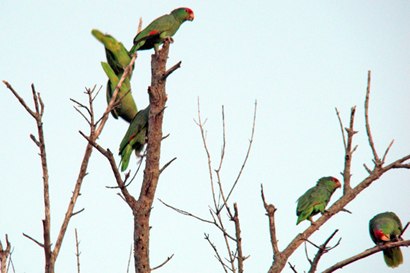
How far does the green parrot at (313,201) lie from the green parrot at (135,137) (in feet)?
7.05

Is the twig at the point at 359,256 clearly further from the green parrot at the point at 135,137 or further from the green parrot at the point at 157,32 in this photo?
the green parrot at the point at 157,32

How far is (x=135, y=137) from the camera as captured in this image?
16.8 feet

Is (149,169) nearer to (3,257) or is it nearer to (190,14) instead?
(3,257)

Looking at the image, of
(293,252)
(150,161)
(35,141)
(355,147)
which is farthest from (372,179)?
(35,141)

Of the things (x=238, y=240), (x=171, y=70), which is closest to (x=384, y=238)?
(x=238, y=240)

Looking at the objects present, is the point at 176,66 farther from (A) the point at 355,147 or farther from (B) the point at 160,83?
(A) the point at 355,147

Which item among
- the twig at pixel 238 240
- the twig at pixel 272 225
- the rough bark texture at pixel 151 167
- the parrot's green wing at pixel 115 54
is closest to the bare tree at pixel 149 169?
the rough bark texture at pixel 151 167

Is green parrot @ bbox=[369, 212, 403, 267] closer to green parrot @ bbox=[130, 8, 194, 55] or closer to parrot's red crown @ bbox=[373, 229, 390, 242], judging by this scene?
parrot's red crown @ bbox=[373, 229, 390, 242]

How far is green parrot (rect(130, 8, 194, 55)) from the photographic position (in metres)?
6.71

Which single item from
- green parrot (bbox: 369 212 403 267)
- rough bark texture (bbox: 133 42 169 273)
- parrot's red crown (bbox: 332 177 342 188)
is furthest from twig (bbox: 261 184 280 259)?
parrot's red crown (bbox: 332 177 342 188)

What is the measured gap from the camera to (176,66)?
10.7 ft

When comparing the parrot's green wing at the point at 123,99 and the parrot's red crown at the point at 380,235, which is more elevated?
the parrot's green wing at the point at 123,99

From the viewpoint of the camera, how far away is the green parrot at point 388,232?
19.6 ft

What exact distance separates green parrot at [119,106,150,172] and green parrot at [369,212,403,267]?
315cm
